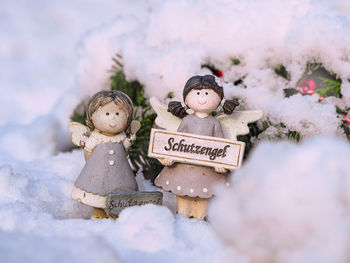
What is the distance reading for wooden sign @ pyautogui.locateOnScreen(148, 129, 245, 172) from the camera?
1.04 metres

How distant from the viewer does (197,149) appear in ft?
3.44

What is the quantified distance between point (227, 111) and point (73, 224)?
1.68ft

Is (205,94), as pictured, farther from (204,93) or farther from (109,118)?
(109,118)

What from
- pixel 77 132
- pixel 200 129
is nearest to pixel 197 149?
pixel 200 129

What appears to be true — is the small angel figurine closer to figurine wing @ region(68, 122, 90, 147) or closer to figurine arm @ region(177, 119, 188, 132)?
figurine wing @ region(68, 122, 90, 147)

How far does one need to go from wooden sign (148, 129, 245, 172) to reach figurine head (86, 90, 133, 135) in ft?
0.34

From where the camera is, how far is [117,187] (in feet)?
3.55

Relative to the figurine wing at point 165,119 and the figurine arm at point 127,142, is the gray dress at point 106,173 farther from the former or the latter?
the figurine wing at point 165,119

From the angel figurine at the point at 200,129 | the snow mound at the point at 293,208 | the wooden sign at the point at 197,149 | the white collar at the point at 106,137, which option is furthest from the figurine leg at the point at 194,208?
the snow mound at the point at 293,208

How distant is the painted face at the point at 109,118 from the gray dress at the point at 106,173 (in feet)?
0.16

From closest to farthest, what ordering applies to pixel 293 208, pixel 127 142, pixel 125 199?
pixel 293 208
pixel 125 199
pixel 127 142

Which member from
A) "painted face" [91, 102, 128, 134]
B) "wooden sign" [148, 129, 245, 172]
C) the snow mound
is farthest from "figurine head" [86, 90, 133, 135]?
the snow mound

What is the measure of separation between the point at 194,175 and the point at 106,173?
0.24 m

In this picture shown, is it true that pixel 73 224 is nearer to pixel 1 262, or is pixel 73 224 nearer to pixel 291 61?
pixel 1 262
